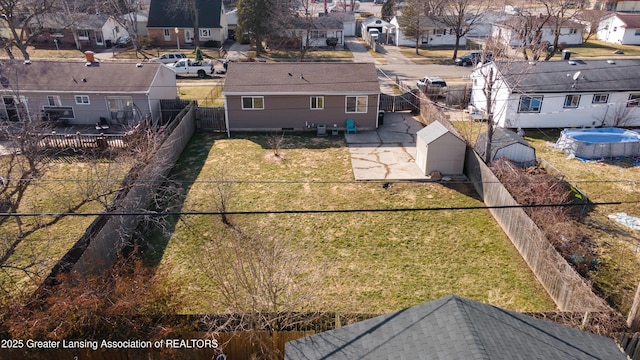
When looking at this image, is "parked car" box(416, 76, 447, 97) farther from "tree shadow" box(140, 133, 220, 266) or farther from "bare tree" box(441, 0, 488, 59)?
"tree shadow" box(140, 133, 220, 266)

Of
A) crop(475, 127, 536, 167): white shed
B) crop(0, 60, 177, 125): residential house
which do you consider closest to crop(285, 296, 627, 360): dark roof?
crop(475, 127, 536, 167): white shed

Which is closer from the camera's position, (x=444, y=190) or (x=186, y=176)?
(x=444, y=190)

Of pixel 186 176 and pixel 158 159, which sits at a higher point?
pixel 158 159

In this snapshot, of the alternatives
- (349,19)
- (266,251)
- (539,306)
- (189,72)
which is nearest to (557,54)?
(349,19)

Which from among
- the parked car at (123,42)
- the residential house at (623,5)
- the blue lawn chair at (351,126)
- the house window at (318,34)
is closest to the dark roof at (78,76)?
the blue lawn chair at (351,126)

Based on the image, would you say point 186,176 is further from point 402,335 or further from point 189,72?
point 189,72

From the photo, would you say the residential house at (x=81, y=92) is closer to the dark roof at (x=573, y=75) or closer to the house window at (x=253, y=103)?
the house window at (x=253, y=103)
